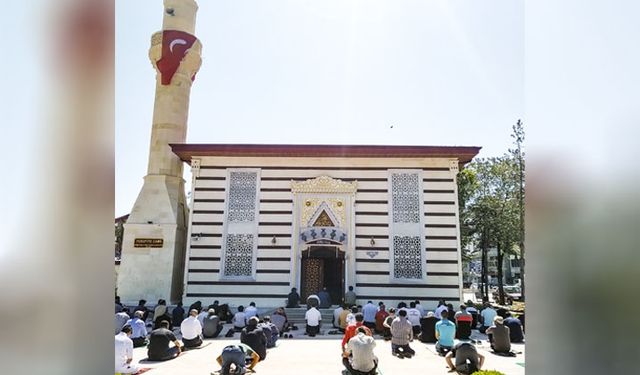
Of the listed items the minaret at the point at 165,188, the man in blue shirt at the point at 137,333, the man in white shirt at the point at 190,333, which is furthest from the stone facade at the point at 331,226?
the man in white shirt at the point at 190,333

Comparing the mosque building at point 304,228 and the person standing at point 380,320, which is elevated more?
the mosque building at point 304,228

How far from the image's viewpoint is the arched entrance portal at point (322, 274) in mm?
18281

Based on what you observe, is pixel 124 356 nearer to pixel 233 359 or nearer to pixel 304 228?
pixel 233 359

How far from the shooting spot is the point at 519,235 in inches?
1123

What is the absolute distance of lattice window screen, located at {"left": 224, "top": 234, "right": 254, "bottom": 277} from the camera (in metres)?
18.2

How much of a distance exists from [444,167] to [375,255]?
5248 mm

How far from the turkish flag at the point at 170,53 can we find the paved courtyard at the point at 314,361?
50.5ft

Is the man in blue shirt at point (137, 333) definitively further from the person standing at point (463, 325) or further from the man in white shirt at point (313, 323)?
the person standing at point (463, 325)

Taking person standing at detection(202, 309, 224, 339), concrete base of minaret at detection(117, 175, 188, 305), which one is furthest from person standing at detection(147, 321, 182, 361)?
concrete base of minaret at detection(117, 175, 188, 305)

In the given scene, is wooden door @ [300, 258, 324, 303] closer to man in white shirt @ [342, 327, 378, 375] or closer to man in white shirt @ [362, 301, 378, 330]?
man in white shirt @ [362, 301, 378, 330]

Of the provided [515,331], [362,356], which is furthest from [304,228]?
[362,356]
